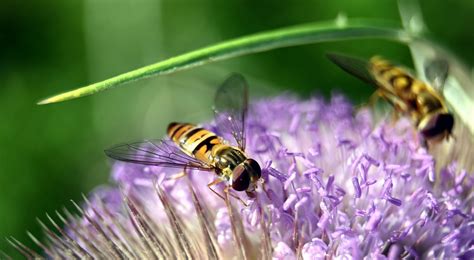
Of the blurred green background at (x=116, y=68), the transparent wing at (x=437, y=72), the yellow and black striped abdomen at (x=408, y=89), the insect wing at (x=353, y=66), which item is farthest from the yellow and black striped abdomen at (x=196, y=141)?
the blurred green background at (x=116, y=68)

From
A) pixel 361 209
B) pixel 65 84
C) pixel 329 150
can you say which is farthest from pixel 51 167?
pixel 361 209

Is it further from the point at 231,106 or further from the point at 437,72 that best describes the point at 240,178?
the point at 437,72

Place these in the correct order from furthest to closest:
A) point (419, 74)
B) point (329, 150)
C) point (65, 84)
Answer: point (65, 84) < point (419, 74) < point (329, 150)

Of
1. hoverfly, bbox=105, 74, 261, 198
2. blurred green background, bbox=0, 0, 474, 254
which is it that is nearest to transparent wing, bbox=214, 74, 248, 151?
hoverfly, bbox=105, 74, 261, 198

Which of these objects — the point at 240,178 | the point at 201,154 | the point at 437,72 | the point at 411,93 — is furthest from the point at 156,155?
the point at 437,72

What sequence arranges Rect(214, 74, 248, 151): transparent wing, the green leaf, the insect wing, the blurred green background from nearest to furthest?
the green leaf
Rect(214, 74, 248, 151): transparent wing
the insect wing
the blurred green background

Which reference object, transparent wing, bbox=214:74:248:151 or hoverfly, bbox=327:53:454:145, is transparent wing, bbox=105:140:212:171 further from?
hoverfly, bbox=327:53:454:145

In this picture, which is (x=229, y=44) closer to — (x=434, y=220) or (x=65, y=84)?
(x=434, y=220)
